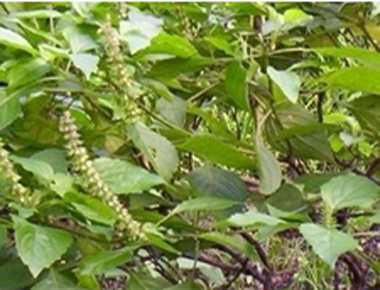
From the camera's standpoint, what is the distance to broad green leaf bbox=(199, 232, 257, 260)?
2.91 ft

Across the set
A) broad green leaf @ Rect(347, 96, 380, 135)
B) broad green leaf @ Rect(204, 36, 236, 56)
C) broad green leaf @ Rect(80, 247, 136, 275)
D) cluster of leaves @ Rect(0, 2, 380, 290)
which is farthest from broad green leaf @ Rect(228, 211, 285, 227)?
broad green leaf @ Rect(347, 96, 380, 135)

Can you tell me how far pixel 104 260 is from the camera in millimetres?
843

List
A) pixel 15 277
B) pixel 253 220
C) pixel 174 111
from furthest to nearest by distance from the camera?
pixel 174 111, pixel 15 277, pixel 253 220

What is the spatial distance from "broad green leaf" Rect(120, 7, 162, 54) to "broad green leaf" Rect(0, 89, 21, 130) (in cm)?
13

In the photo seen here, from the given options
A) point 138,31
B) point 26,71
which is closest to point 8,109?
point 26,71

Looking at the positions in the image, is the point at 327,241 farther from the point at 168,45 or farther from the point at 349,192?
the point at 168,45

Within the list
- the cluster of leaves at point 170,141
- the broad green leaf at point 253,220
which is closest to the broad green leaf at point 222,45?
the cluster of leaves at point 170,141

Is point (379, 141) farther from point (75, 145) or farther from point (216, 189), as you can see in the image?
point (75, 145)

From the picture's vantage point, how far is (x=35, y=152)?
0.99 metres

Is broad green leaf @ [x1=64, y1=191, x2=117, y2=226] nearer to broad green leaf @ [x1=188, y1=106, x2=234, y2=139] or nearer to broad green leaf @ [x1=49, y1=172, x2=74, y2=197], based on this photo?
broad green leaf @ [x1=49, y1=172, x2=74, y2=197]

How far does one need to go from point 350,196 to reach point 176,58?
234 millimetres

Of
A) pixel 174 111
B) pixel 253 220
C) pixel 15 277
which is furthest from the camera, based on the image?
pixel 174 111

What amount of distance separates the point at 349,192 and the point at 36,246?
305 millimetres

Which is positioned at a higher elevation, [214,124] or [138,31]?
[138,31]
